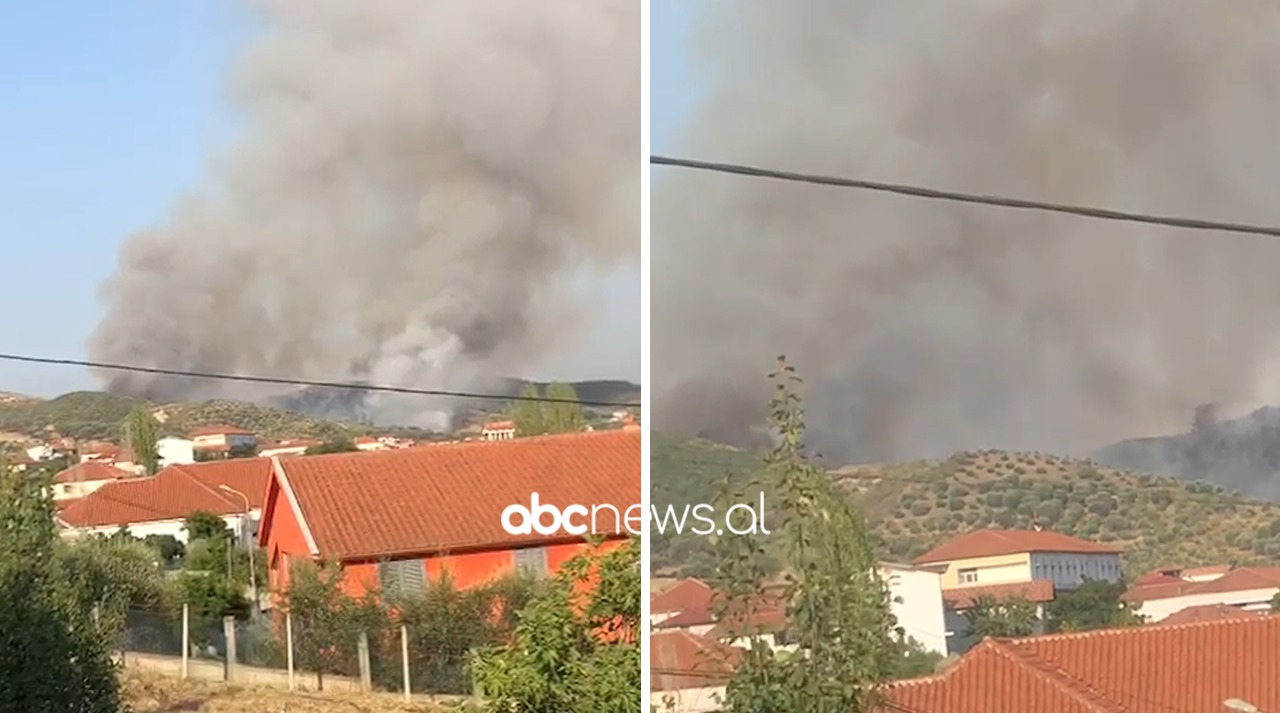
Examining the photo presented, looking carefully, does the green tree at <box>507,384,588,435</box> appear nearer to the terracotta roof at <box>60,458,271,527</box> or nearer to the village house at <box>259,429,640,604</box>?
the village house at <box>259,429,640,604</box>

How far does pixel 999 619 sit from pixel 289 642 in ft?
4.65

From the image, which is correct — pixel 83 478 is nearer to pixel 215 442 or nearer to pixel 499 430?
pixel 215 442

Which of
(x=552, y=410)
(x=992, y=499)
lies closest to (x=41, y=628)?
(x=552, y=410)

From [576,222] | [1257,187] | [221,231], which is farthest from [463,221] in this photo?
[1257,187]

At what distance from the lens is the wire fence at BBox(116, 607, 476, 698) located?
135 inches

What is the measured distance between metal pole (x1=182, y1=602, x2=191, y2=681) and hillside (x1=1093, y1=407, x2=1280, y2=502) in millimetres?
1832

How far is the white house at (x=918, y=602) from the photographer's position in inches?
135

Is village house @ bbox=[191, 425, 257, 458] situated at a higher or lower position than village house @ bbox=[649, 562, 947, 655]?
higher

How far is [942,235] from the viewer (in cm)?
342

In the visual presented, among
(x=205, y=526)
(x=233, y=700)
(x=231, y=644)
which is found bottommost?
(x=233, y=700)

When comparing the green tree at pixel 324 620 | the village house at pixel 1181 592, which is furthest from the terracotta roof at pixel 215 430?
the village house at pixel 1181 592

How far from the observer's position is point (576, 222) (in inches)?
137

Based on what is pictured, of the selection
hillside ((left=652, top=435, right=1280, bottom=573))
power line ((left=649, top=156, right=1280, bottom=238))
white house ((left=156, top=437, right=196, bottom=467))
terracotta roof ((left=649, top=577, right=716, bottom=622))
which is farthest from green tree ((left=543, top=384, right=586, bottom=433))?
white house ((left=156, top=437, right=196, bottom=467))

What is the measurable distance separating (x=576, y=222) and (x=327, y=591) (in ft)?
2.92
